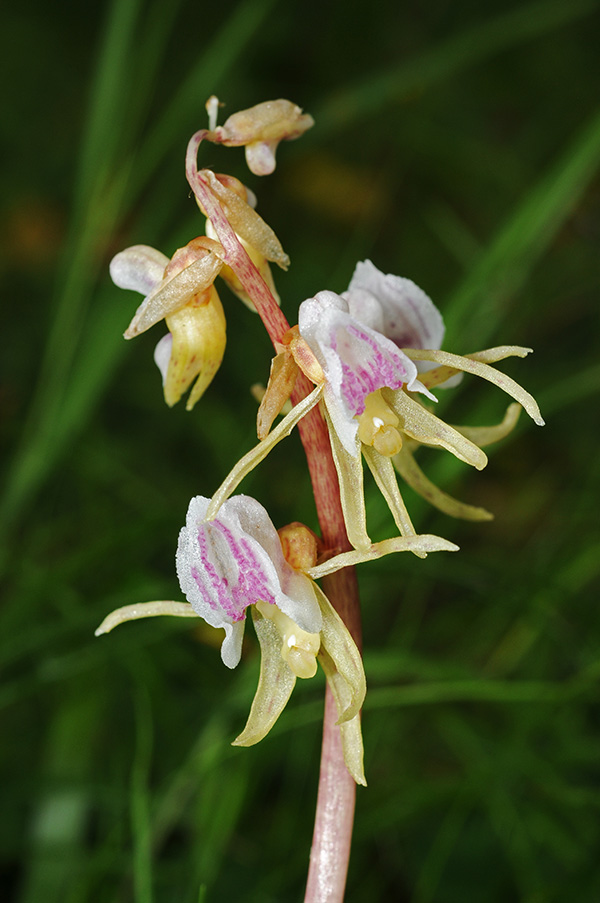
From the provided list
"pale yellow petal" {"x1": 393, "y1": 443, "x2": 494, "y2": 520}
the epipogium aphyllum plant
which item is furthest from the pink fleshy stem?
"pale yellow petal" {"x1": 393, "y1": 443, "x2": 494, "y2": 520}

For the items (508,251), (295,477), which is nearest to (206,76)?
(508,251)

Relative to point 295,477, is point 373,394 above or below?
below

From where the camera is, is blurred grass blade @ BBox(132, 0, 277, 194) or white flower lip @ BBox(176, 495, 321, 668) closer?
white flower lip @ BBox(176, 495, 321, 668)

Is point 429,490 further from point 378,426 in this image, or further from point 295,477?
point 295,477

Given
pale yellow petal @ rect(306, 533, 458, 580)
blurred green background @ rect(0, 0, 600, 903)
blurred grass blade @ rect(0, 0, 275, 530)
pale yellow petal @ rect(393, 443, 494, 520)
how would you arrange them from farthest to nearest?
blurred grass blade @ rect(0, 0, 275, 530), blurred green background @ rect(0, 0, 600, 903), pale yellow petal @ rect(393, 443, 494, 520), pale yellow petal @ rect(306, 533, 458, 580)

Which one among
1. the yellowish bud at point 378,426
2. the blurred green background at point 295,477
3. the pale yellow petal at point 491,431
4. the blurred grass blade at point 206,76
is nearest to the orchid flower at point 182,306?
the yellowish bud at point 378,426

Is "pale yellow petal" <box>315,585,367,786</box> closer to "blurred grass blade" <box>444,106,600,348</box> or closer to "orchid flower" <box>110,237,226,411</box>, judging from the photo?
"orchid flower" <box>110,237,226,411</box>
